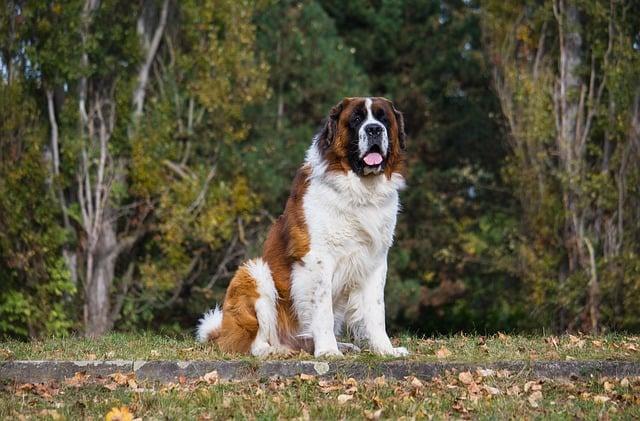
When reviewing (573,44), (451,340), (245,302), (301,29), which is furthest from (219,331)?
(301,29)

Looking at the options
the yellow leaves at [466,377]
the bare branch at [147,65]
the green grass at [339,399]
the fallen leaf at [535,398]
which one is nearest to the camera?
the green grass at [339,399]

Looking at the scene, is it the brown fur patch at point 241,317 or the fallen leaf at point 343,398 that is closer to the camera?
the fallen leaf at point 343,398

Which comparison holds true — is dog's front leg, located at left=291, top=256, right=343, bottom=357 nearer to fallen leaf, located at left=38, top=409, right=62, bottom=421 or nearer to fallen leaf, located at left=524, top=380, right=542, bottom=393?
fallen leaf, located at left=524, top=380, right=542, bottom=393

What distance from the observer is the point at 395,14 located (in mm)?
24719

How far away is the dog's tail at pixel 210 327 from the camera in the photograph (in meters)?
8.68

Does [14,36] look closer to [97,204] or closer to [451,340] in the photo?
[97,204]

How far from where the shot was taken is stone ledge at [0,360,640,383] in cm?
713

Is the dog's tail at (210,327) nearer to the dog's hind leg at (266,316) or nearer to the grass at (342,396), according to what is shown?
the dog's hind leg at (266,316)

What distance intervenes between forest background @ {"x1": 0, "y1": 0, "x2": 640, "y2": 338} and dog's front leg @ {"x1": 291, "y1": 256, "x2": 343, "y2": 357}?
885 cm

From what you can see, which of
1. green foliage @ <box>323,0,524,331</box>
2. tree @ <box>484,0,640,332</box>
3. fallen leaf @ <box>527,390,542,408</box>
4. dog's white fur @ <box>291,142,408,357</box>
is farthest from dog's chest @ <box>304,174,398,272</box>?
green foliage @ <box>323,0,524,331</box>

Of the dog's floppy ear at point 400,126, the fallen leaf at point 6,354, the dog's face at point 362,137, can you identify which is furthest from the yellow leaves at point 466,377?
the fallen leaf at point 6,354

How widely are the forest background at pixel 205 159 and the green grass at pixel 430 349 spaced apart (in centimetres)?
721

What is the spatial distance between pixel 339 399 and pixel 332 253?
5.46 feet

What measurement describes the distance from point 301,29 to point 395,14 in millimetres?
2882
